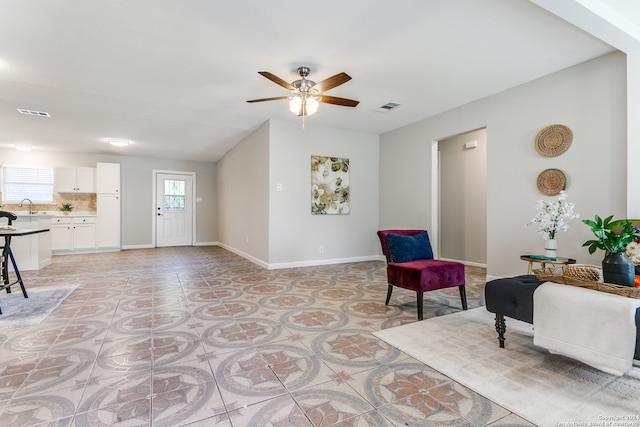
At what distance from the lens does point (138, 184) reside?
813 centimetres

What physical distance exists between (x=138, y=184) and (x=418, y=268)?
7.97 metres

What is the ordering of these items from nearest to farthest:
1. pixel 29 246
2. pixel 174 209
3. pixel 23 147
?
pixel 29 246 → pixel 23 147 → pixel 174 209

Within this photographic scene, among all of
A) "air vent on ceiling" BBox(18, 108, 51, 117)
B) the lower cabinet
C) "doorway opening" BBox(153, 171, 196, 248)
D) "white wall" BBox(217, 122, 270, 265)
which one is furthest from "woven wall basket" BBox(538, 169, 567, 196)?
the lower cabinet

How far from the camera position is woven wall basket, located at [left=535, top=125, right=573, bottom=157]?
10.9ft

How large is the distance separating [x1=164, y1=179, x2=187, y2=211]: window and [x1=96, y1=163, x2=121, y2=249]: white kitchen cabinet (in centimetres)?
118

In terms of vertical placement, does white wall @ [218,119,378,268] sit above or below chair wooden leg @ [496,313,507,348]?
above

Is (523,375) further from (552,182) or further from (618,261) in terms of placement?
(552,182)

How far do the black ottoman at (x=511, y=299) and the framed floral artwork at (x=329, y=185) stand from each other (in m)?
3.55

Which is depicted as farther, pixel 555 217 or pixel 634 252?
pixel 555 217

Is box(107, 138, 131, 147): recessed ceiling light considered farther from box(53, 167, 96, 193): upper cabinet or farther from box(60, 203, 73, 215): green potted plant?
box(60, 203, 73, 215): green potted plant

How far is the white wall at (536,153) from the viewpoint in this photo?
2992mm

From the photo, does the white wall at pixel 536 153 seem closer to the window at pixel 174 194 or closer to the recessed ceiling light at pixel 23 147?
the window at pixel 174 194

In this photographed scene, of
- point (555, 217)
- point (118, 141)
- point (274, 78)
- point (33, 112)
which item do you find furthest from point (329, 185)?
point (33, 112)

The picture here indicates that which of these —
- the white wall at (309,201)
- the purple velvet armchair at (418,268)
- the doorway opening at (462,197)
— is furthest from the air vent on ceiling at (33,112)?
the doorway opening at (462,197)
